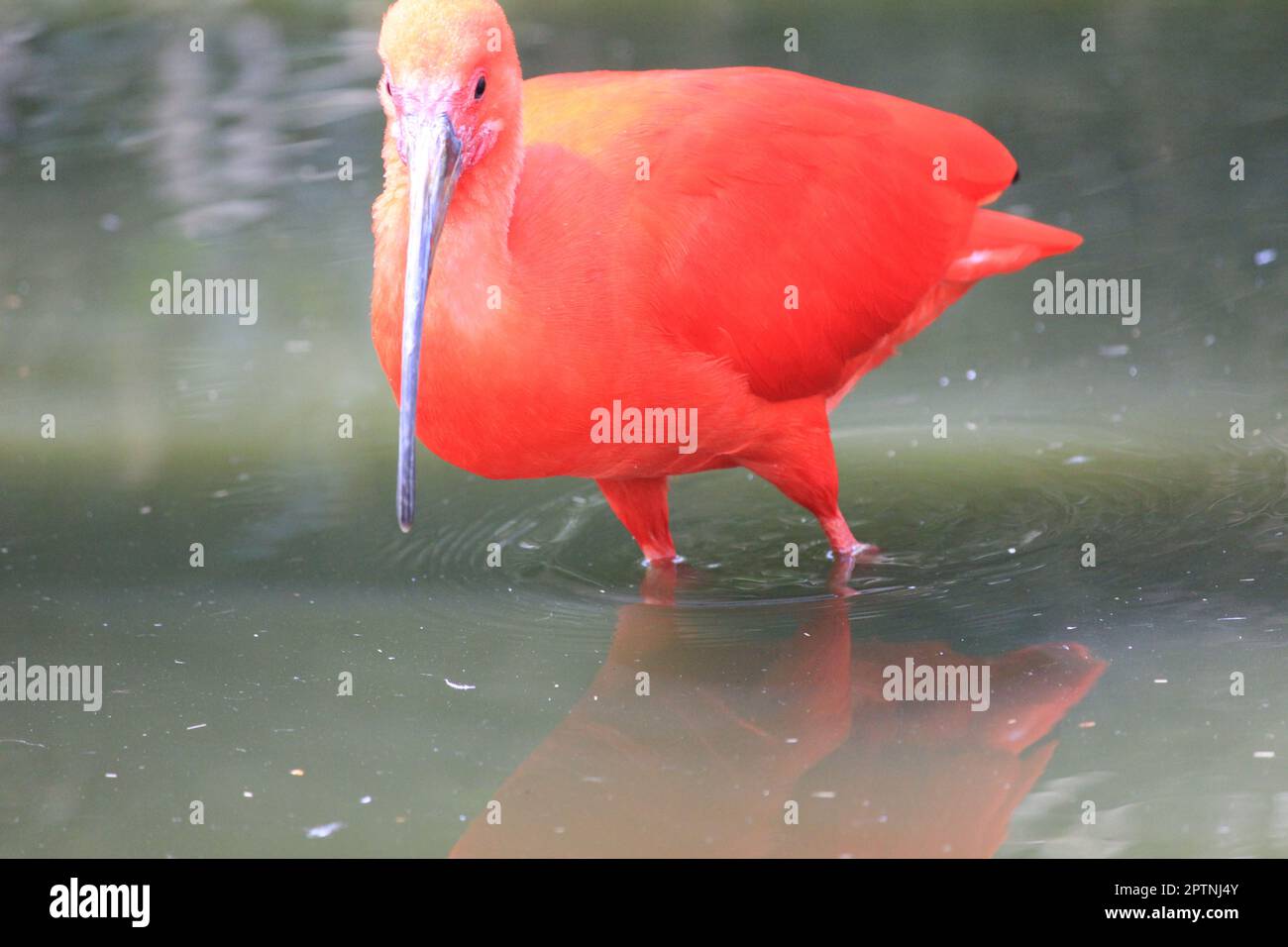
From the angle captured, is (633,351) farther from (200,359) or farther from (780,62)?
(780,62)

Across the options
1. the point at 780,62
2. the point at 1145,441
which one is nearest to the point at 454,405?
the point at 1145,441

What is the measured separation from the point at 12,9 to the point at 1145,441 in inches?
188

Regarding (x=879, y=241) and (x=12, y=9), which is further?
(x=12, y=9)

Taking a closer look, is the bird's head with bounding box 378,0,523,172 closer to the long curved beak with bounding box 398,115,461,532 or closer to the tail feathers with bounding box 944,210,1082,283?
the long curved beak with bounding box 398,115,461,532

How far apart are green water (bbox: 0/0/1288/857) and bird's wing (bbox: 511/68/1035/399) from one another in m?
0.55

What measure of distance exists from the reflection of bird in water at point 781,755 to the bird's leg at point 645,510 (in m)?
0.34

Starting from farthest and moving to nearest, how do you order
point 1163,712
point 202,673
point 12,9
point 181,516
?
point 12,9 < point 181,516 < point 202,673 < point 1163,712

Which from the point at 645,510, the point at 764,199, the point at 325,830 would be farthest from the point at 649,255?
the point at 325,830

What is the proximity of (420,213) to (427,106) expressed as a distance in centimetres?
17

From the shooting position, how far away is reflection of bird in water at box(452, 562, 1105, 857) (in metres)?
2.70

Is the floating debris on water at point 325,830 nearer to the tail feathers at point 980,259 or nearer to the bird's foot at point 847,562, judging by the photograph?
the bird's foot at point 847,562

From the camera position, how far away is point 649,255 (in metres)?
3.23

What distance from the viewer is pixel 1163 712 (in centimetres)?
303

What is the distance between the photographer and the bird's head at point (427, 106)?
278 centimetres
